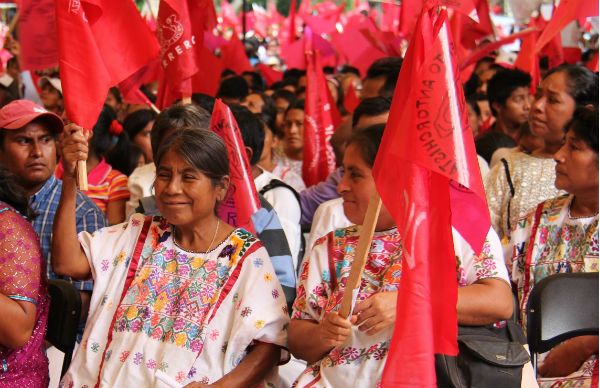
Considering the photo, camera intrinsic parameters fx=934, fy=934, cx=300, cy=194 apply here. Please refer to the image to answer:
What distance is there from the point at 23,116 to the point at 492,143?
3043 millimetres

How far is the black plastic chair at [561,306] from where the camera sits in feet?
9.78

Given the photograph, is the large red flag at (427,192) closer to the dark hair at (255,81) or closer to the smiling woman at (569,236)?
the smiling woman at (569,236)

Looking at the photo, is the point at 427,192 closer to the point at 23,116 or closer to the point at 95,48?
the point at 95,48

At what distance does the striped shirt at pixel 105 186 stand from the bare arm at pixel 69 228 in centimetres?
147

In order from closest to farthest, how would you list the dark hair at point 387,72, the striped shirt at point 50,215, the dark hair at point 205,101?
1. the striped shirt at point 50,215
2. the dark hair at point 205,101
3. the dark hair at point 387,72

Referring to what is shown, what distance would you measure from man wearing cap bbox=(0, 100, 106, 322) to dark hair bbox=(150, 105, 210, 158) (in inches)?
14.5

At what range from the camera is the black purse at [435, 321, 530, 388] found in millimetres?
2391

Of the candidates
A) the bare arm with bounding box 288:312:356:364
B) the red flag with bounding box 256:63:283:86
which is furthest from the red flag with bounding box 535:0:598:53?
the red flag with bounding box 256:63:283:86

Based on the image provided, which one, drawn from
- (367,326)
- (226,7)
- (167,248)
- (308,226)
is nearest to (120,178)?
(308,226)

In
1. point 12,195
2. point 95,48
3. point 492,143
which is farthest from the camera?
point 492,143

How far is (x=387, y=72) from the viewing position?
197 inches

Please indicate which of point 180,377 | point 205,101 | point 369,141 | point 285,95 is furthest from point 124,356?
point 285,95

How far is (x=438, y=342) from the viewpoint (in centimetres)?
231

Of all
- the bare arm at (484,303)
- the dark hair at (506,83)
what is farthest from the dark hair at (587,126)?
the dark hair at (506,83)
